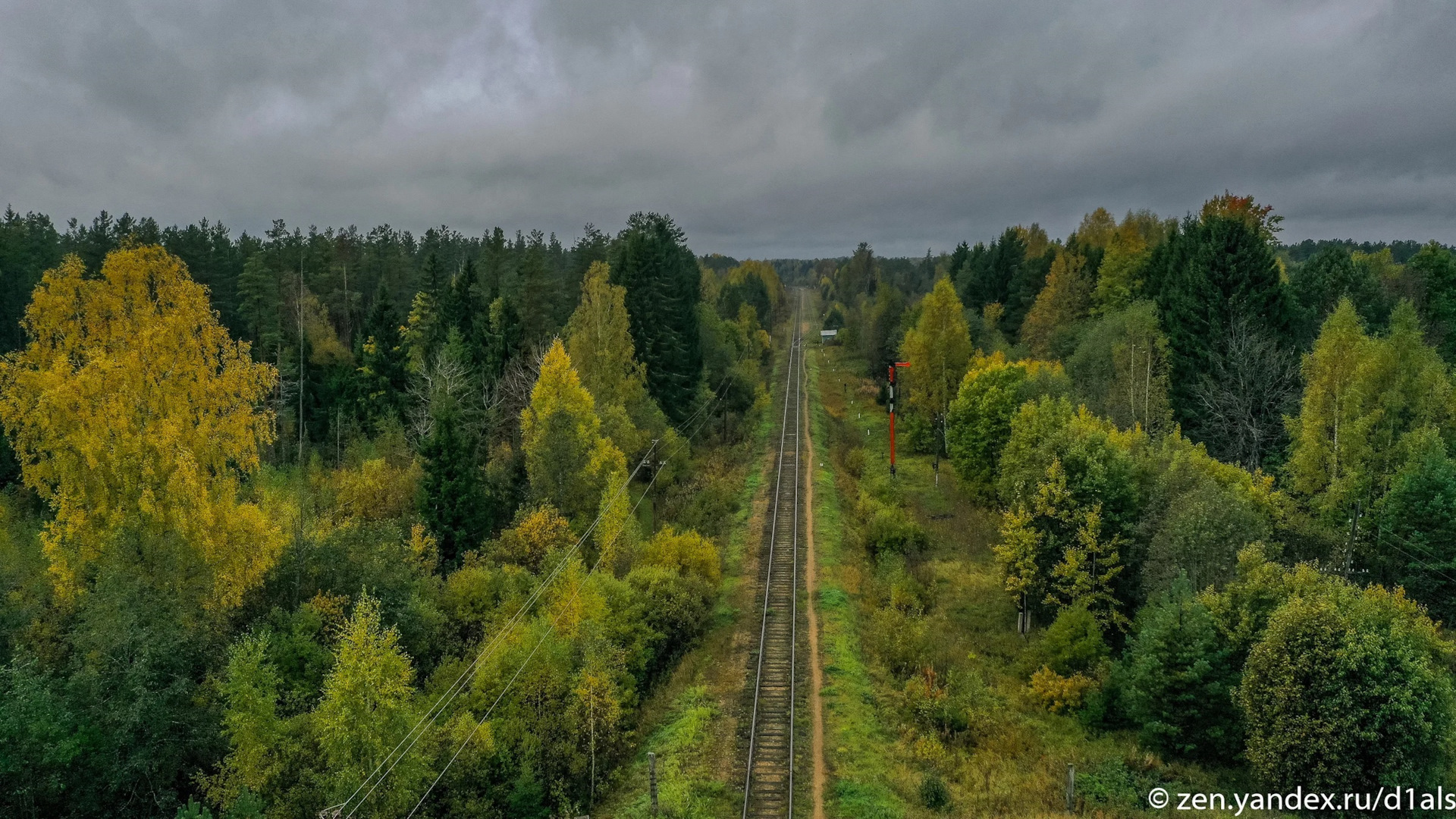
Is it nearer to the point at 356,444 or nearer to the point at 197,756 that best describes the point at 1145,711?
the point at 197,756

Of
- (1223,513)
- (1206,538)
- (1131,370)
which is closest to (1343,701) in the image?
(1206,538)

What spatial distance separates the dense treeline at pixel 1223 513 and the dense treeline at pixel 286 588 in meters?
11.2

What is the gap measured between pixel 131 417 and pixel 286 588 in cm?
724

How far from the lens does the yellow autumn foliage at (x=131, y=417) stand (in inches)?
857

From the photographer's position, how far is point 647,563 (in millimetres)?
34000

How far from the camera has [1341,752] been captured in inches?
791

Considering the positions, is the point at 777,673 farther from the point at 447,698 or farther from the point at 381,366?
the point at 381,366

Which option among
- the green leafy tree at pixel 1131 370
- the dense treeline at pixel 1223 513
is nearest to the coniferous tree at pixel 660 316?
the dense treeline at pixel 1223 513

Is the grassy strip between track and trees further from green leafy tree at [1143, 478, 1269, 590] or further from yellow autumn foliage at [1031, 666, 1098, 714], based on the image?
green leafy tree at [1143, 478, 1269, 590]

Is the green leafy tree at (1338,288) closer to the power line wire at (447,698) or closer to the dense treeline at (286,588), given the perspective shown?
the dense treeline at (286,588)

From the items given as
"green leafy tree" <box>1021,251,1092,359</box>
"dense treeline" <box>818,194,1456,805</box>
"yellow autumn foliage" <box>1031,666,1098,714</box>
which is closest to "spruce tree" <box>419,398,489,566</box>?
"dense treeline" <box>818,194,1456,805</box>

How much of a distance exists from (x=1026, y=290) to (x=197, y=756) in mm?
77441

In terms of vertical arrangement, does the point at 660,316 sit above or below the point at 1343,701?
above

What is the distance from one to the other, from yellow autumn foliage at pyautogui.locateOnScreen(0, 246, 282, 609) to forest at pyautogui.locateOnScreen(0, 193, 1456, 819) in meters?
0.11
